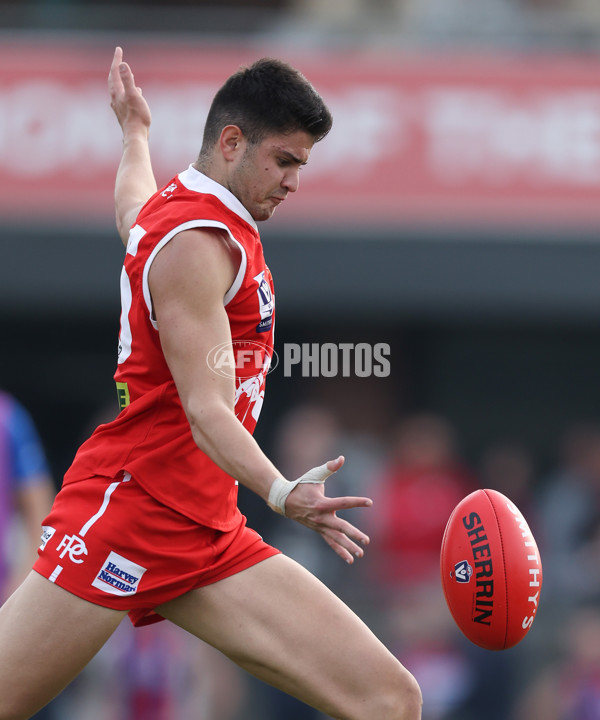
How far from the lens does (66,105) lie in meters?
10.8

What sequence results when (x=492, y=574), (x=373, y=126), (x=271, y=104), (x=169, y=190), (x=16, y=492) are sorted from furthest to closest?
1. (x=373, y=126)
2. (x=16, y=492)
3. (x=492, y=574)
4. (x=169, y=190)
5. (x=271, y=104)

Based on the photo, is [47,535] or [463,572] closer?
[47,535]

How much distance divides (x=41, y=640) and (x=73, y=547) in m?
0.30

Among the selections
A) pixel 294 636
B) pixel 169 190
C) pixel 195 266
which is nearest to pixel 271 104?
pixel 169 190

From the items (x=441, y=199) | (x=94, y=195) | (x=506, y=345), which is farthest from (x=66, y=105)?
(x=506, y=345)

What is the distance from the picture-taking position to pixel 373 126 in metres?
10.8

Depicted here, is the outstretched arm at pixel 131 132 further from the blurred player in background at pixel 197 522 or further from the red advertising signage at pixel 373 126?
the red advertising signage at pixel 373 126

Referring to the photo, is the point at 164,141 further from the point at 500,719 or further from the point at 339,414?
the point at 500,719

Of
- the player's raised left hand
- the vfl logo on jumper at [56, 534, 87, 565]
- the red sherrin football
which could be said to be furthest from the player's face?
the red sherrin football

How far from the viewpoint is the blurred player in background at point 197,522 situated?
3.59m

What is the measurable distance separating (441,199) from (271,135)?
24.1 feet

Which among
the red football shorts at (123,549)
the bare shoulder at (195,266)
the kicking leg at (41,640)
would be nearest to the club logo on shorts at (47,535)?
the red football shorts at (123,549)

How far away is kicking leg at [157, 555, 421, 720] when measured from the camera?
3.69 metres

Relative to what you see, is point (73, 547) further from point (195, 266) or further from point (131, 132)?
point (131, 132)
